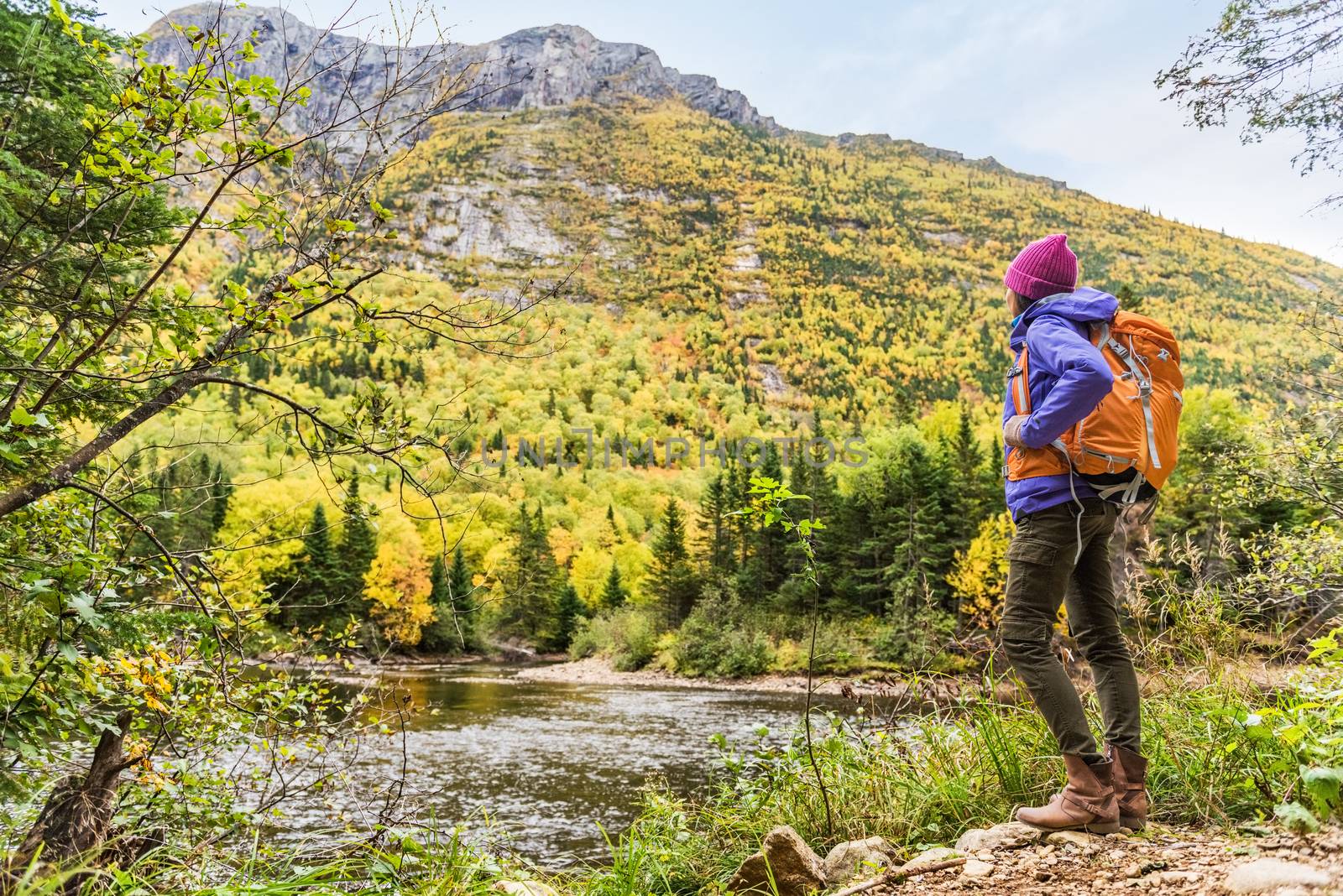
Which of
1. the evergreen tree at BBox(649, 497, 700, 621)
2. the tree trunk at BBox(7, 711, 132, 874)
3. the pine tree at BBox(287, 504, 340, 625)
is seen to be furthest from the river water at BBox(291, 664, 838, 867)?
the evergreen tree at BBox(649, 497, 700, 621)

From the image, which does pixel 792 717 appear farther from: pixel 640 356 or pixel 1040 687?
pixel 640 356

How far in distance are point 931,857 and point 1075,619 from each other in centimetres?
96

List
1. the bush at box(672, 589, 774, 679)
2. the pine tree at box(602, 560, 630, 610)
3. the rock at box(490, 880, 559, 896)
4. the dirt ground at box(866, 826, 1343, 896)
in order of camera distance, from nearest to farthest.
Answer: the dirt ground at box(866, 826, 1343, 896), the rock at box(490, 880, 559, 896), the bush at box(672, 589, 774, 679), the pine tree at box(602, 560, 630, 610)

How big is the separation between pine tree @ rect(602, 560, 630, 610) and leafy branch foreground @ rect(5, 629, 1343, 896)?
47.9 metres

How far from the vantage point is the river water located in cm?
841

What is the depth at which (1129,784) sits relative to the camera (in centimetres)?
257

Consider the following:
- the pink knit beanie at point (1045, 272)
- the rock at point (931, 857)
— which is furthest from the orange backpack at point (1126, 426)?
the rock at point (931, 857)

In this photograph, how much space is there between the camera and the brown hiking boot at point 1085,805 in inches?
96.4

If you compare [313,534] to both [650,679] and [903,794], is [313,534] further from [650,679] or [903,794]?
[650,679]

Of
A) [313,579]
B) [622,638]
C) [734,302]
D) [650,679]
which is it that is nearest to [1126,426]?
[313,579]

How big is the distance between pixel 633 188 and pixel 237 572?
204204 mm

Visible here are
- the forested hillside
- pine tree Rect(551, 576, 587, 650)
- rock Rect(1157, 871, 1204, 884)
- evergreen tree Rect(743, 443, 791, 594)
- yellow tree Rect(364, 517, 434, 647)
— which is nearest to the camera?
rock Rect(1157, 871, 1204, 884)

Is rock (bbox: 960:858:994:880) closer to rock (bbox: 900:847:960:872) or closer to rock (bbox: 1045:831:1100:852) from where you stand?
rock (bbox: 900:847:960:872)

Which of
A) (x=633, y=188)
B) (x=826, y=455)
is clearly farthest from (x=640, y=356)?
(x=633, y=188)
